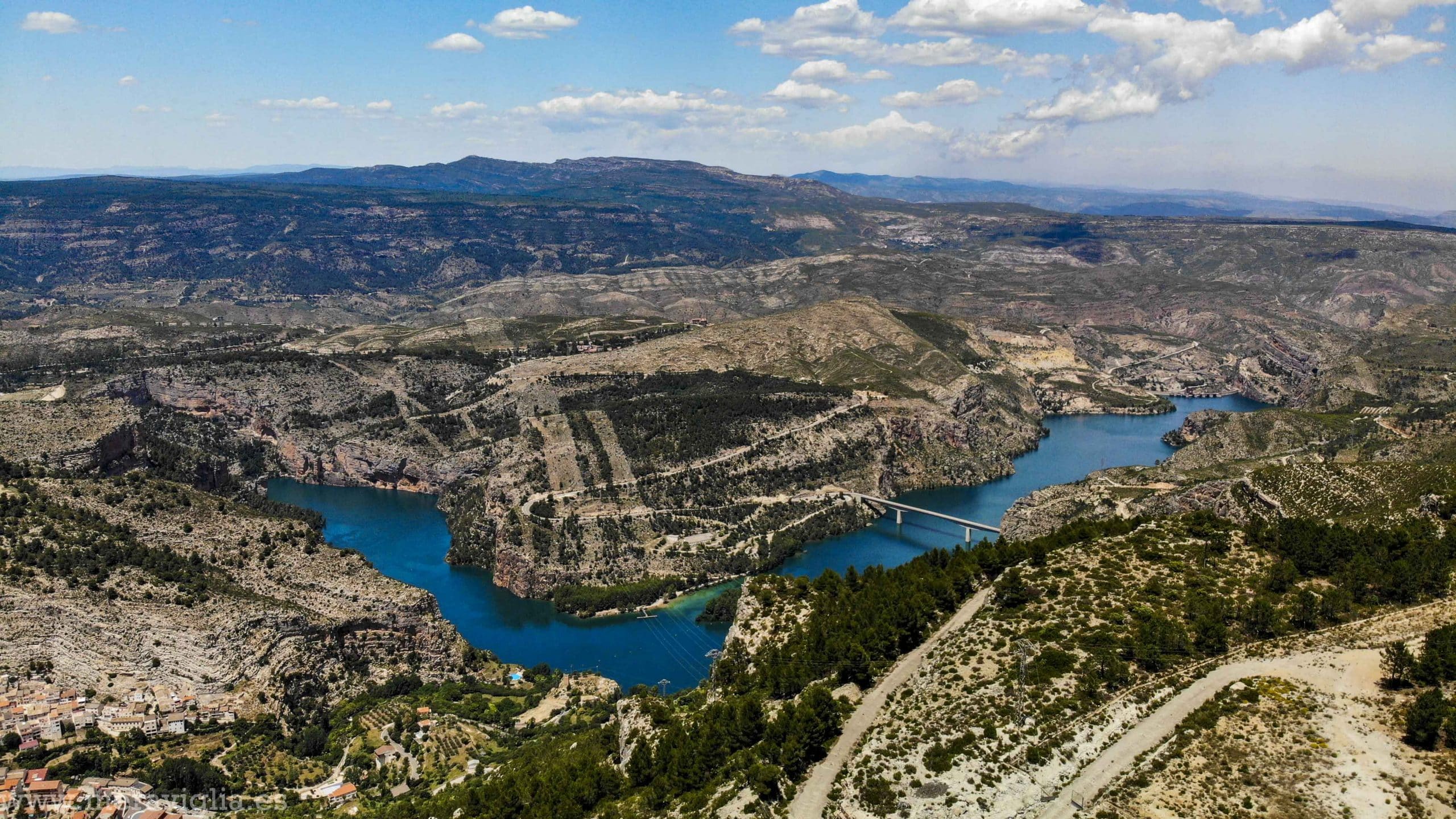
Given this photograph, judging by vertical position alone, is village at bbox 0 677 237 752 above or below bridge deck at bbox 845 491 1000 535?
above

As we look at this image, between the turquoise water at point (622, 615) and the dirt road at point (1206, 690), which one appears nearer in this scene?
the dirt road at point (1206, 690)

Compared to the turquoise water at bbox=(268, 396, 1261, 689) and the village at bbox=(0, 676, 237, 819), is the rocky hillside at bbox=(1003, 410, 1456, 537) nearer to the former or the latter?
the turquoise water at bbox=(268, 396, 1261, 689)

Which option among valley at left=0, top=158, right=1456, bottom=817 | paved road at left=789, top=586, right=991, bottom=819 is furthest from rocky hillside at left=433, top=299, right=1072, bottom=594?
paved road at left=789, top=586, right=991, bottom=819

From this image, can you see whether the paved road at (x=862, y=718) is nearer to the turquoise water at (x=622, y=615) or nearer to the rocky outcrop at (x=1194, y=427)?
the turquoise water at (x=622, y=615)

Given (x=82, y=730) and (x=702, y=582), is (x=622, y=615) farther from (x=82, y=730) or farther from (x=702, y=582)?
(x=82, y=730)

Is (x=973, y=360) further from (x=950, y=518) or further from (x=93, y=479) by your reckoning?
(x=93, y=479)

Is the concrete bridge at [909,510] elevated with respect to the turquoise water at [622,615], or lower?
elevated

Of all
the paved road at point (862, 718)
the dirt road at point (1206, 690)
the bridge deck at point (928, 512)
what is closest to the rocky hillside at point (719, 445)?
the bridge deck at point (928, 512)
